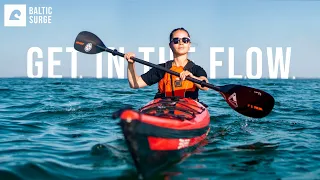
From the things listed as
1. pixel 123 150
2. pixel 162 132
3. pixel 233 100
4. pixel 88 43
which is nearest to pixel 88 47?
pixel 88 43

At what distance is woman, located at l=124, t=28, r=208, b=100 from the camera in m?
6.24

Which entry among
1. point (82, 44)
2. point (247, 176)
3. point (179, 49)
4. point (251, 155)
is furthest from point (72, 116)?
point (247, 176)

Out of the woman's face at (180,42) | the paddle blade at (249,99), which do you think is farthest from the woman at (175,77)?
the paddle blade at (249,99)

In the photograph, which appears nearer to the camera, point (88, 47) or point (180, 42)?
point (180, 42)

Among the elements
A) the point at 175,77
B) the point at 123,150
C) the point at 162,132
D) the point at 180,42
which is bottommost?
the point at 123,150

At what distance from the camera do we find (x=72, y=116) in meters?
8.56

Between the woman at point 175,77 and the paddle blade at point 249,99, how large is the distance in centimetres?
49

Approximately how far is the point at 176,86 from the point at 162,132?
2.38 m

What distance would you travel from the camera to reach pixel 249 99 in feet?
21.4

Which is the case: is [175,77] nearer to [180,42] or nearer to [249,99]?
[180,42]

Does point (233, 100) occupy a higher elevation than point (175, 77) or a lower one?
lower

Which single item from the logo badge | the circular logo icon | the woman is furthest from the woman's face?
the circular logo icon

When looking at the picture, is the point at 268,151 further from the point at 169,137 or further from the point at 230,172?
the point at 169,137

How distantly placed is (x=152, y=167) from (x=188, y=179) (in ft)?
1.29
